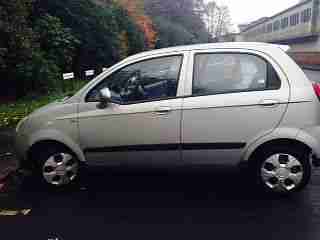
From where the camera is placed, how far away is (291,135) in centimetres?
364

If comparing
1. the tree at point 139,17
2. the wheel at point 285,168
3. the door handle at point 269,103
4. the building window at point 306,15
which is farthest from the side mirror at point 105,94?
the building window at point 306,15

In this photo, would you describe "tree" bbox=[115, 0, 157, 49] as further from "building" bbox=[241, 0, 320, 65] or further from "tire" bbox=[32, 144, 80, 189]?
"tire" bbox=[32, 144, 80, 189]

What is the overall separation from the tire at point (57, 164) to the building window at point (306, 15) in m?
36.1

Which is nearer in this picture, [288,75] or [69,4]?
[288,75]

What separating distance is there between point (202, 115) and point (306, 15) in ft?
124

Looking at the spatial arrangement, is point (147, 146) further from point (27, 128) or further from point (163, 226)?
point (27, 128)

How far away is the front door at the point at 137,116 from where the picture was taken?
3.82 m

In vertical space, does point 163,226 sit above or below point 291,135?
below

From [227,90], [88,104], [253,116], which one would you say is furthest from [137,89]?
[253,116]

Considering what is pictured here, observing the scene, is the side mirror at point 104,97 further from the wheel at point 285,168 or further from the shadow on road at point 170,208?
the wheel at point 285,168

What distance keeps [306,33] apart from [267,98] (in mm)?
37024

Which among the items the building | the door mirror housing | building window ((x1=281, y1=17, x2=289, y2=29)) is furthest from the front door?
building window ((x1=281, y1=17, x2=289, y2=29))

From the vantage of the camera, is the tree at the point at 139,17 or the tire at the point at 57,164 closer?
the tire at the point at 57,164

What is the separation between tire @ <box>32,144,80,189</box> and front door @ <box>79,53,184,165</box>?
261 mm
